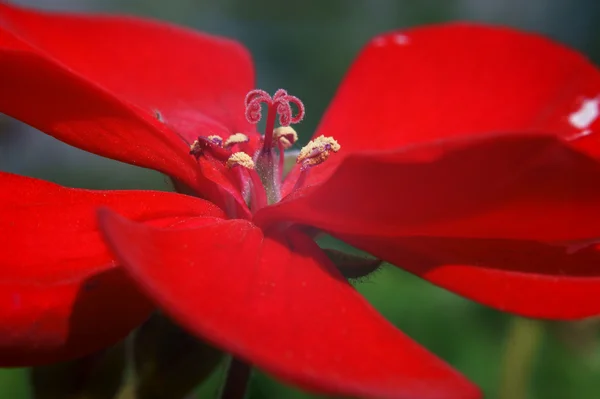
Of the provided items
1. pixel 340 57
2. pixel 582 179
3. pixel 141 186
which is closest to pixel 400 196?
pixel 582 179

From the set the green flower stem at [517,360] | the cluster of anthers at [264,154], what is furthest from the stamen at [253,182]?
the green flower stem at [517,360]

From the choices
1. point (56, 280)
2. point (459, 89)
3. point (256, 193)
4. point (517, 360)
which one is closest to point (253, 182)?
point (256, 193)

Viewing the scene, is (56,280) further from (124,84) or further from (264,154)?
(124,84)

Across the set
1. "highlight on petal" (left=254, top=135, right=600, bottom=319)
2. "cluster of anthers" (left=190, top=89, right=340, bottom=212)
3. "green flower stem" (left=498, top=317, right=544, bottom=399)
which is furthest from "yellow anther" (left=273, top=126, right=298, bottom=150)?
"green flower stem" (left=498, top=317, right=544, bottom=399)

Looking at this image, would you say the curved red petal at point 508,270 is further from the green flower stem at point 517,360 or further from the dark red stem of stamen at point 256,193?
the green flower stem at point 517,360

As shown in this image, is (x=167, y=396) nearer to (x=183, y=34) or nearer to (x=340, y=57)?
(x=183, y=34)
